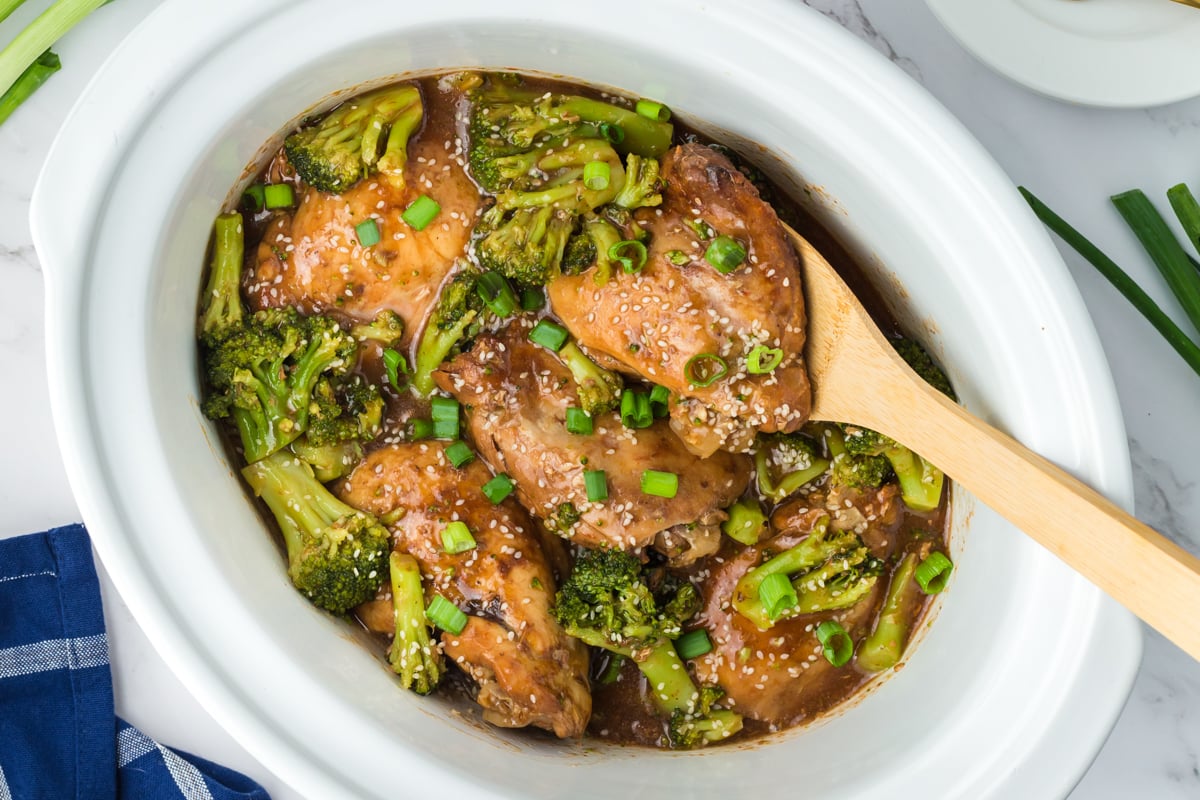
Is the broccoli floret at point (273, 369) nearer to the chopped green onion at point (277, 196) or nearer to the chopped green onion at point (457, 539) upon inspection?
the chopped green onion at point (277, 196)

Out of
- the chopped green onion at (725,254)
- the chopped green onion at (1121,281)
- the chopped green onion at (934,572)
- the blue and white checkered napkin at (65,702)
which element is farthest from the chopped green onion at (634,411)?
the blue and white checkered napkin at (65,702)

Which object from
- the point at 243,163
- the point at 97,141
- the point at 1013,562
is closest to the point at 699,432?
the point at 1013,562

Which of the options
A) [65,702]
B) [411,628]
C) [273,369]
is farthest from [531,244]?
[65,702]

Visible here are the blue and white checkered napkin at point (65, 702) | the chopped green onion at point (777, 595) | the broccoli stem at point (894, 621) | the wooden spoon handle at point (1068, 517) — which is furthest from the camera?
the blue and white checkered napkin at point (65, 702)

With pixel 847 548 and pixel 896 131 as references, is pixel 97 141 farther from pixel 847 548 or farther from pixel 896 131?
pixel 847 548

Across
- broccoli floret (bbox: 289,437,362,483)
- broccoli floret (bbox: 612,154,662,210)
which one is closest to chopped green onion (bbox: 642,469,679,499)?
broccoli floret (bbox: 612,154,662,210)

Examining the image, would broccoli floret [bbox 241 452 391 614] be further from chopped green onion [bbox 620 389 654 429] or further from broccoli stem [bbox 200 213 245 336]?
chopped green onion [bbox 620 389 654 429]

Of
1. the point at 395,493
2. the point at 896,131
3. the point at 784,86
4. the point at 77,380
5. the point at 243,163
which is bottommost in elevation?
the point at 395,493
